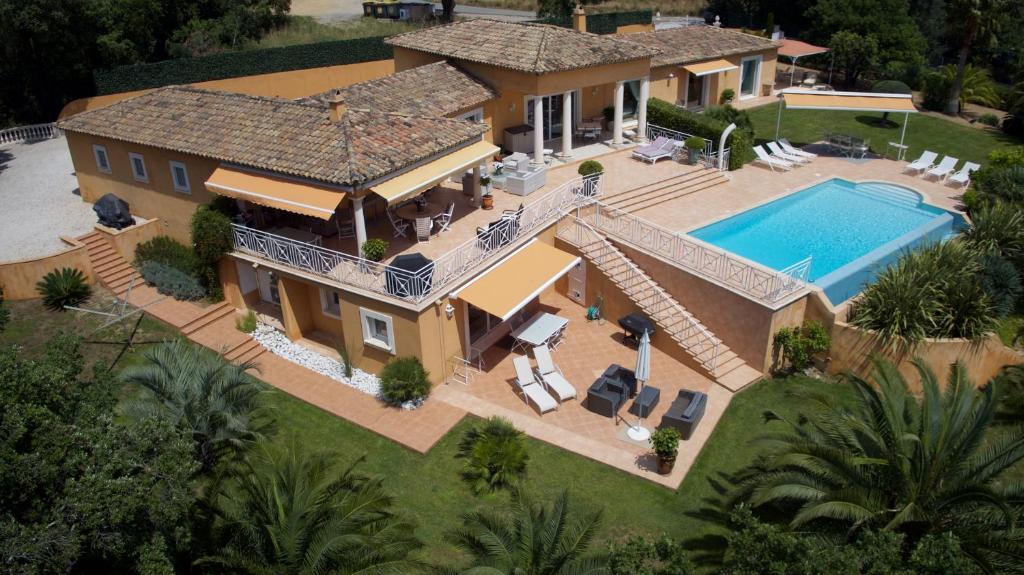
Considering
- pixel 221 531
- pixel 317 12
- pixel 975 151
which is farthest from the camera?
pixel 317 12

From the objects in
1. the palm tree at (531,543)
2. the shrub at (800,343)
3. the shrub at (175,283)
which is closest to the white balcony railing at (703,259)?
the shrub at (800,343)

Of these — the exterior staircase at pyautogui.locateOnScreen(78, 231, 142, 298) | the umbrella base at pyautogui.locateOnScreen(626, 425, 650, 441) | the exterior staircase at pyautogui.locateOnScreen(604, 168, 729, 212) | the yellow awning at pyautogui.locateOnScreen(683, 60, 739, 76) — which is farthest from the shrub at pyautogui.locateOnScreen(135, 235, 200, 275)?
the yellow awning at pyautogui.locateOnScreen(683, 60, 739, 76)

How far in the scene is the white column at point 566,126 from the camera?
3666 centimetres

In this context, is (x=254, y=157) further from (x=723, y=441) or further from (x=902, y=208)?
(x=902, y=208)

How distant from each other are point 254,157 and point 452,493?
14.0 meters

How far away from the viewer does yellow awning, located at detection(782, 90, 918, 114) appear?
4225 cm

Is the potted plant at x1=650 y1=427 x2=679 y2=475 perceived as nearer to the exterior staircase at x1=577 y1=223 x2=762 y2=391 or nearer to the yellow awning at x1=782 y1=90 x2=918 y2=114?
the exterior staircase at x1=577 y1=223 x2=762 y2=391

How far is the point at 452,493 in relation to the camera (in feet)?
69.3

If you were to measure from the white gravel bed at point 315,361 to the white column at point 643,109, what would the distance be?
21.5m

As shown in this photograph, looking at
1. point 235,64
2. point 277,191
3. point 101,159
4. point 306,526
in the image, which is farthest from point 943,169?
point 235,64

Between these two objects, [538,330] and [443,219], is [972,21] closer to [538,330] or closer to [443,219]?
[443,219]

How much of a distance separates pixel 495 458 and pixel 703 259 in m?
11.6

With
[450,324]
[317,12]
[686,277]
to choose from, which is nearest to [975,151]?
[686,277]

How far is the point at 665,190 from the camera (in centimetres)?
3534
